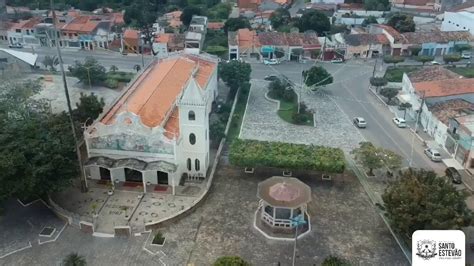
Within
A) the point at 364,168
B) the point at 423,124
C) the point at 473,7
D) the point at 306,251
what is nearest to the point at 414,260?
the point at 306,251

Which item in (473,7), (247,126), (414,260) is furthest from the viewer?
(473,7)

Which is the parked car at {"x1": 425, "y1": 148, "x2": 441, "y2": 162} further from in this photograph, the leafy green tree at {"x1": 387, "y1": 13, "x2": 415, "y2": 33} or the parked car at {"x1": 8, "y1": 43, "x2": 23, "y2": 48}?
the parked car at {"x1": 8, "y1": 43, "x2": 23, "y2": 48}

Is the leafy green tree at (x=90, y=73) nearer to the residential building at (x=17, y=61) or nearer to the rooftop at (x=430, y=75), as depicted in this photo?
the residential building at (x=17, y=61)

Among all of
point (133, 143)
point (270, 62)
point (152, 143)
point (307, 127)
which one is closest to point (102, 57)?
point (270, 62)

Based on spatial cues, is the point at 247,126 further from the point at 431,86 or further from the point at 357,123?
the point at 431,86

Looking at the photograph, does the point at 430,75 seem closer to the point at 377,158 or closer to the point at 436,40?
the point at 377,158

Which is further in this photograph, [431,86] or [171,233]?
[431,86]

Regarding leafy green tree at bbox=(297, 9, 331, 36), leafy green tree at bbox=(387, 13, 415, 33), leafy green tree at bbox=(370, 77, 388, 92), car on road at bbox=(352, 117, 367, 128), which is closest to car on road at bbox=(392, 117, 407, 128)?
car on road at bbox=(352, 117, 367, 128)
